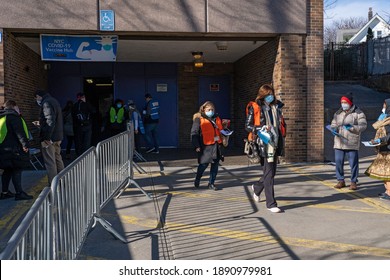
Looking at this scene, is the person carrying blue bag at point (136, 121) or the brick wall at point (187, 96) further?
the brick wall at point (187, 96)

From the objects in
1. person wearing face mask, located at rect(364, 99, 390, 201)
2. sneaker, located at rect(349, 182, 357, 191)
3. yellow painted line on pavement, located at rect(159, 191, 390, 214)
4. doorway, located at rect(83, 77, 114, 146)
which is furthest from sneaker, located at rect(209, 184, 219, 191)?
doorway, located at rect(83, 77, 114, 146)

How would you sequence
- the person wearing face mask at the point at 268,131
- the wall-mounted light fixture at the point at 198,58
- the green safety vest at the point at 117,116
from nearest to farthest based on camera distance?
1. the person wearing face mask at the point at 268,131
2. the green safety vest at the point at 117,116
3. the wall-mounted light fixture at the point at 198,58

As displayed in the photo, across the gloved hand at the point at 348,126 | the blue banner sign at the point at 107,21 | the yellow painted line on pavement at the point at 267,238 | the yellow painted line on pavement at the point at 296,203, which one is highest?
the blue banner sign at the point at 107,21

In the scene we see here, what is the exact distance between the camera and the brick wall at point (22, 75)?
10133 mm

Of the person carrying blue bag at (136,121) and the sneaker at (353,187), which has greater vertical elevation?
the person carrying blue bag at (136,121)

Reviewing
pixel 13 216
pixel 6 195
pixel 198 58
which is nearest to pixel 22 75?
pixel 6 195

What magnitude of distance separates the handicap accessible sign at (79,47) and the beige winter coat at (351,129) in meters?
5.77

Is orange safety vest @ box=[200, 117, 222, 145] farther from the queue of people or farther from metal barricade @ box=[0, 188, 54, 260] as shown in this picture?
metal barricade @ box=[0, 188, 54, 260]

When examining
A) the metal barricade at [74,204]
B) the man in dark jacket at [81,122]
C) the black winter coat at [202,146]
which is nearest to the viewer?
the metal barricade at [74,204]

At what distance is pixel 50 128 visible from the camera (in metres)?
7.43

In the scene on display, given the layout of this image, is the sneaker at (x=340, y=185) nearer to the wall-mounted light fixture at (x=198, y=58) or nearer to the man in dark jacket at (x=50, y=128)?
the man in dark jacket at (x=50, y=128)

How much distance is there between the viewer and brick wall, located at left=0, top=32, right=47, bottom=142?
399 inches

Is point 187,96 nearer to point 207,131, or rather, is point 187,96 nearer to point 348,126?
point 207,131

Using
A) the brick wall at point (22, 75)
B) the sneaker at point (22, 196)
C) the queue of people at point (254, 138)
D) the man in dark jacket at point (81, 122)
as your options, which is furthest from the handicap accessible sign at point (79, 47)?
the sneaker at point (22, 196)
